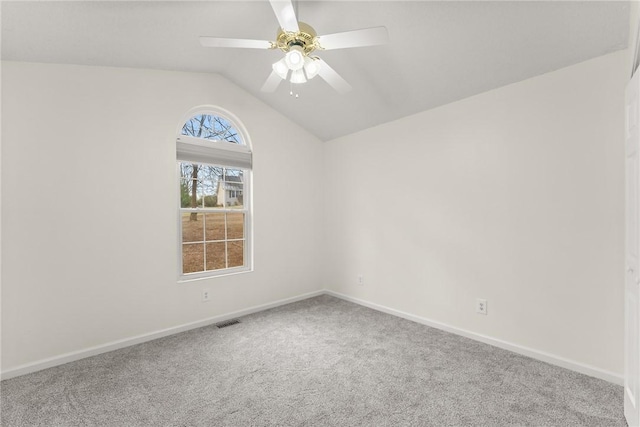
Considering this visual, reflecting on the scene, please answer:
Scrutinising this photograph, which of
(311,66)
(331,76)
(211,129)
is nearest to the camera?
(311,66)

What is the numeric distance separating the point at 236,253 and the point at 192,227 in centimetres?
62

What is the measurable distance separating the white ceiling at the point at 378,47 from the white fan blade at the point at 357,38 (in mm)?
588

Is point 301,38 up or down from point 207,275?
up

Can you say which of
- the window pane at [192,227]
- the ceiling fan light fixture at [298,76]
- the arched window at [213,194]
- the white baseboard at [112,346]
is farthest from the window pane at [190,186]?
the ceiling fan light fixture at [298,76]

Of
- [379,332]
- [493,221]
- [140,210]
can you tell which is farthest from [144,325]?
[493,221]

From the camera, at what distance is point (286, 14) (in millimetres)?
1603

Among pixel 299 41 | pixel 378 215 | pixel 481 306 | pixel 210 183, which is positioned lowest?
pixel 481 306

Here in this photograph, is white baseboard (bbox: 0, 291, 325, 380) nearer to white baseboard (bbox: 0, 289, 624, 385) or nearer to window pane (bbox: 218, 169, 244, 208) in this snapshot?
white baseboard (bbox: 0, 289, 624, 385)

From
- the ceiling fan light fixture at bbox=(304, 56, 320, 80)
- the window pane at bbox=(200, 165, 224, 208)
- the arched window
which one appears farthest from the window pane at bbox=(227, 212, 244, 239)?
the ceiling fan light fixture at bbox=(304, 56, 320, 80)

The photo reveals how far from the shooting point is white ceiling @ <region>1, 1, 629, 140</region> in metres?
1.86

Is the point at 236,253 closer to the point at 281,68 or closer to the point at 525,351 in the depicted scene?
the point at 281,68

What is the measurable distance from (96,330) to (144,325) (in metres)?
0.37

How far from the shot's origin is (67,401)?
1.88 m

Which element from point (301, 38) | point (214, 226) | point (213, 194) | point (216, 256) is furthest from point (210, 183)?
point (301, 38)
